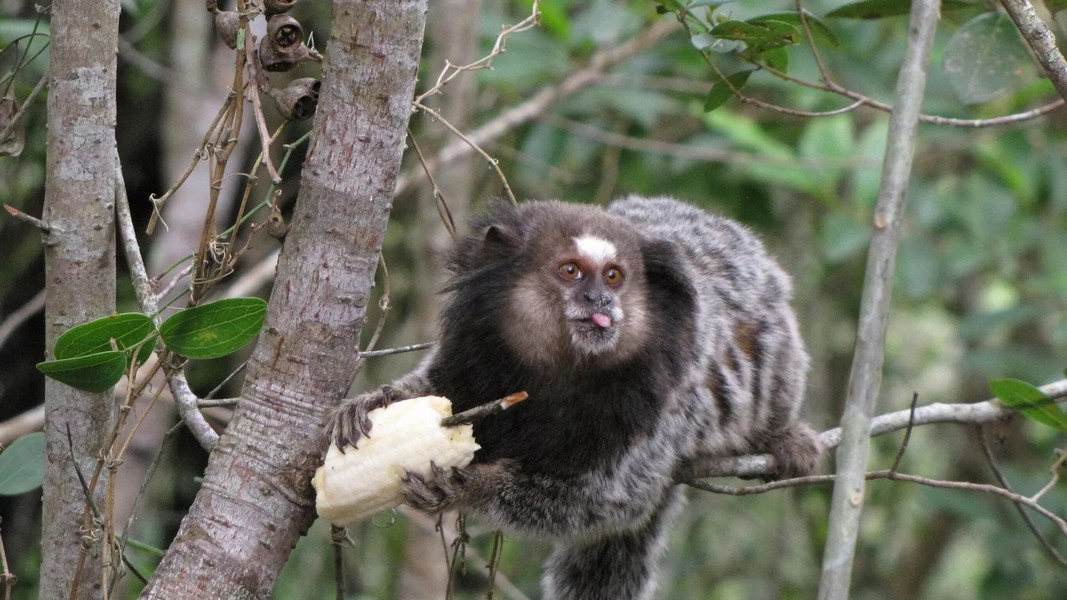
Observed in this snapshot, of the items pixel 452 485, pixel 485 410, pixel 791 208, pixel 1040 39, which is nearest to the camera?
pixel 485 410

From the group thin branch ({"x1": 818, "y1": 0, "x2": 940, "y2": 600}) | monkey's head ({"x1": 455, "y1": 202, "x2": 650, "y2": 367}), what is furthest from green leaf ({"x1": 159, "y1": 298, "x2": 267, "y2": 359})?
thin branch ({"x1": 818, "y1": 0, "x2": 940, "y2": 600})

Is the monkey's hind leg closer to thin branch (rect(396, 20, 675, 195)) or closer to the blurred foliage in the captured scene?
the blurred foliage

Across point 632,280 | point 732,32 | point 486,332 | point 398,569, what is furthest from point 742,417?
point 398,569

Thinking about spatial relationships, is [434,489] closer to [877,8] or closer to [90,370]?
[90,370]

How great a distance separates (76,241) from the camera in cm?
186

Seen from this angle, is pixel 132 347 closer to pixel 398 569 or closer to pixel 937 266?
pixel 398 569

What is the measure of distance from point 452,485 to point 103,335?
0.83m

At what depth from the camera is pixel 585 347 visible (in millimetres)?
2506

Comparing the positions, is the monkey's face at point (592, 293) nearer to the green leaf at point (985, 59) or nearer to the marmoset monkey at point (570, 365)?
the marmoset monkey at point (570, 365)

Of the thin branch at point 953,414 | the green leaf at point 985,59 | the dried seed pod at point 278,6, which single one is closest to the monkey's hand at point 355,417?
the dried seed pod at point 278,6

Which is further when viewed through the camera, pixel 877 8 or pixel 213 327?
pixel 877 8

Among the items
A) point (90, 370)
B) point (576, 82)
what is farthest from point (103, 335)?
point (576, 82)

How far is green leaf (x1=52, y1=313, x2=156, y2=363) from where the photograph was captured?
175cm

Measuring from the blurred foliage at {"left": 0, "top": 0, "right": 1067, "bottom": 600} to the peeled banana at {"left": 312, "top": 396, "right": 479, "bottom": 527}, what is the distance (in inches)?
75.0
